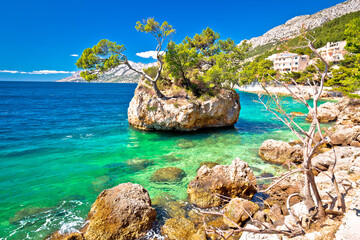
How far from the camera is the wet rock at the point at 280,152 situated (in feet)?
45.6

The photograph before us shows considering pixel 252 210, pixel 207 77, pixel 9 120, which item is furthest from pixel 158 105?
pixel 9 120

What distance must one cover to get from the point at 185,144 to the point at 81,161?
894 centimetres

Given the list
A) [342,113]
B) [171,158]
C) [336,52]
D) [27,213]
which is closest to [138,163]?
[171,158]

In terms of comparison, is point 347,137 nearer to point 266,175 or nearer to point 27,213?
point 266,175

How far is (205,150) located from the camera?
16.8 m

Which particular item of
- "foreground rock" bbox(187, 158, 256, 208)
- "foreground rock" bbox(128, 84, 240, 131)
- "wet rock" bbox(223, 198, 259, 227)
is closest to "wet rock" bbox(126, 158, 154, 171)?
"foreground rock" bbox(187, 158, 256, 208)

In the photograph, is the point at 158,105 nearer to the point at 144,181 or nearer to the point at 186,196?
the point at 144,181

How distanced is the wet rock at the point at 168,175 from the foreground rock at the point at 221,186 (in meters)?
1.91

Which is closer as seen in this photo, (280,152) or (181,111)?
(280,152)

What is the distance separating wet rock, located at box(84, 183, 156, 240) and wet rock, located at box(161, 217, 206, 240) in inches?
29.4

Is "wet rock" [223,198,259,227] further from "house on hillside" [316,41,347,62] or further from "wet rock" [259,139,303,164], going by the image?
"house on hillside" [316,41,347,62]

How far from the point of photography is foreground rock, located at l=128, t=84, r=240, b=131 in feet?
67.8

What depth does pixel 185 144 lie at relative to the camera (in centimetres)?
1853

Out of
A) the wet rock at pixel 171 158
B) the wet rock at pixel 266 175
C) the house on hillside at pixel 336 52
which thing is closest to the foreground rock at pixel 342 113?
the wet rock at pixel 266 175
